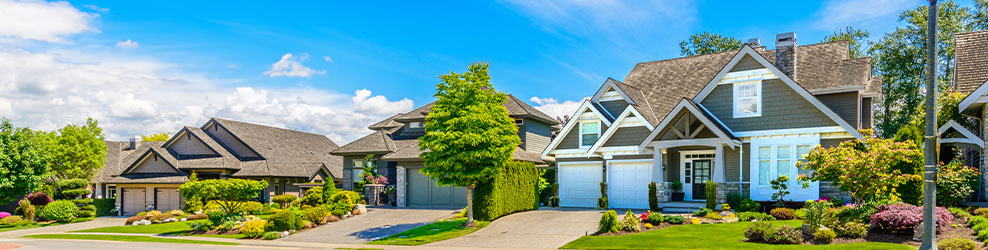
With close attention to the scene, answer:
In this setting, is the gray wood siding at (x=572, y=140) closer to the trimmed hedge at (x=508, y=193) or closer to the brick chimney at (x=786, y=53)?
the trimmed hedge at (x=508, y=193)

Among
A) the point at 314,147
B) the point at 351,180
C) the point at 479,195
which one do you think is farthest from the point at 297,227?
the point at 314,147

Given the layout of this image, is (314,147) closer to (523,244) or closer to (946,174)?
(523,244)

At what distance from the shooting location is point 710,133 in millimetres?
26672

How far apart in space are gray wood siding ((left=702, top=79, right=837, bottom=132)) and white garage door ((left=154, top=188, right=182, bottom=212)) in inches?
1273

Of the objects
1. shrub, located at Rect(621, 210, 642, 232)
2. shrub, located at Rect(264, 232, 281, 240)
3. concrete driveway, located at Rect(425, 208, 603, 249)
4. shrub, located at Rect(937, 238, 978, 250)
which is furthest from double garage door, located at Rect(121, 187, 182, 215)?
shrub, located at Rect(937, 238, 978, 250)

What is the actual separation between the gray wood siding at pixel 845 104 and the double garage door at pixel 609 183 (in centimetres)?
743

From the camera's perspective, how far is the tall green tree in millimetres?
39844

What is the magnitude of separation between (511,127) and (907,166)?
12.6 metres

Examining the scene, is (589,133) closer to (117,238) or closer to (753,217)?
(753,217)

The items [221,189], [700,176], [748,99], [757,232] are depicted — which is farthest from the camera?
[221,189]

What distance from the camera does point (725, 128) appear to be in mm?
27062

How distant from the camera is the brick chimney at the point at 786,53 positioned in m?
28.3

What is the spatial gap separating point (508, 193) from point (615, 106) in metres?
7.85

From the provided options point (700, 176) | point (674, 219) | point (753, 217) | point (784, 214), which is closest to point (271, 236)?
point (674, 219)
